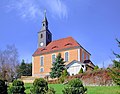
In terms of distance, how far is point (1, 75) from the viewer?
3928cm

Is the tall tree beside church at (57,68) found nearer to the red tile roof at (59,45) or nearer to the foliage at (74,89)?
the red tile roof at (59,45)

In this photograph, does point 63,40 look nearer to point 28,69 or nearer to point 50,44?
point 50,44

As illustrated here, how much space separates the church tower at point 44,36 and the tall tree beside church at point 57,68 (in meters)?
8.56

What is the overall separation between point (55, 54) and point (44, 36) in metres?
6.32

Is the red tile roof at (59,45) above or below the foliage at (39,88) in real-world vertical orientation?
above

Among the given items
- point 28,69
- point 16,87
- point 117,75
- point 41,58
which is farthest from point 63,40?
point 117,75

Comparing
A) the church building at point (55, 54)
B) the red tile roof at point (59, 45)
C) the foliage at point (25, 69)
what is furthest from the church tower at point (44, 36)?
the foliage at point (25, 69)

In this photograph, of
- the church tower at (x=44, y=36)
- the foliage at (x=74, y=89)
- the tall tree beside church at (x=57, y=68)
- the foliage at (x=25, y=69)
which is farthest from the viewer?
the foliage at (x=25, y=69)

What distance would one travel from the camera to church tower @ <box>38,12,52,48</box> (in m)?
55.6

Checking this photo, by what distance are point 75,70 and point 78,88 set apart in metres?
26.3

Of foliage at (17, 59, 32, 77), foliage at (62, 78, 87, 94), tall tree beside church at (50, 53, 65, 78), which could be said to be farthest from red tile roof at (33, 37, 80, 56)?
foliage at (62, 78, 87, 94)

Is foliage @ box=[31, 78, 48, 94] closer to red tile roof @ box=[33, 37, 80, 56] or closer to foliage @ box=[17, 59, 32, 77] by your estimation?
red tile roof @ box=[33, 37, 80, 56]

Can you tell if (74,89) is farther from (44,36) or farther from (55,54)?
(44,36)

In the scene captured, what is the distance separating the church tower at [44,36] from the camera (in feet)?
182
